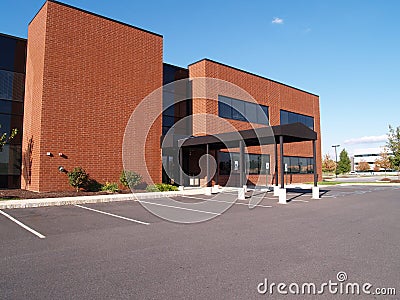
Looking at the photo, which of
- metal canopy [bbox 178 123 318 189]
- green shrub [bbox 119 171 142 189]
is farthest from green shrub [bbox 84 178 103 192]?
metal canopy [bbox 178 123 318 189]

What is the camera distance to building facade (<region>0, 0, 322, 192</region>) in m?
16.5

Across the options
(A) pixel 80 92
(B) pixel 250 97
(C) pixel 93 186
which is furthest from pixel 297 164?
(A) pixel 80 92

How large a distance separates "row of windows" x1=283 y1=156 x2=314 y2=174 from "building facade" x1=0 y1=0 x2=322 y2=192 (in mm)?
9075

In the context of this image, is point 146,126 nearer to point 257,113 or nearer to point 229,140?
point 229,140

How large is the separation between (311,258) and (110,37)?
57.6 feet

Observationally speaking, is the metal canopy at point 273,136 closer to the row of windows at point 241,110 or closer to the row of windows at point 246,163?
the row of windows at point 246,163

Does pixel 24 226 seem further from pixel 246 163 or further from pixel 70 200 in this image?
pixel 246 163

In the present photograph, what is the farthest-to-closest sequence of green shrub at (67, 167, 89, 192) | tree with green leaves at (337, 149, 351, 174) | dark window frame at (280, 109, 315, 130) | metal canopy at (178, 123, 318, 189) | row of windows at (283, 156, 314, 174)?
tree with green leaves at (337, 149, 351, 174)
dark window frame at (280, 109, 315, 130)
row of windows at (283, 156, 314, 174)
green shrub at (67, 167, 89, 192)
metal canopy at (178, 123, 318, 189)

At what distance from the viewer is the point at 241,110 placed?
88.6 ft

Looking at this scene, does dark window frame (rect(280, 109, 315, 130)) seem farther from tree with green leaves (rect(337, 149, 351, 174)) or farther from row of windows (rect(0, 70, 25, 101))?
tree with green leaves (rect(337, 149, 351, 174))

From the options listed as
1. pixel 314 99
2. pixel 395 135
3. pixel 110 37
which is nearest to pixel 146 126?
pixel 110 37

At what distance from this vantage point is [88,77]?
17.8 m

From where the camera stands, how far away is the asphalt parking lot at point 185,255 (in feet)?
13.5

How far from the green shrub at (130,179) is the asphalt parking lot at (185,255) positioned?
26.6 ft
